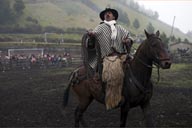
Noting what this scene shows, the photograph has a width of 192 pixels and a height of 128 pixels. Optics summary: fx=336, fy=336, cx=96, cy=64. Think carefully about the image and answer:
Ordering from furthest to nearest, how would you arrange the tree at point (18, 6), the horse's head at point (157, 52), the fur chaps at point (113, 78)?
1. the tree at point (18, 6)
2. the fur chaps at point (113, 78)
3. the horse's head at point (157, 52)

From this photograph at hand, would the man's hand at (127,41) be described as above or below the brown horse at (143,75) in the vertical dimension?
above

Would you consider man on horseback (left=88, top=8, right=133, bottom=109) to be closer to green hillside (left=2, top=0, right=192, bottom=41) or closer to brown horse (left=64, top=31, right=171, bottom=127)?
brown horse (left=64, top=31, right=171, bottom=127)

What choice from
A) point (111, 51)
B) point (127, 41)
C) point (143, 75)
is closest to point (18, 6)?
point (111, 51)

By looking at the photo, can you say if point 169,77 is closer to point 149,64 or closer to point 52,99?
point 52,99

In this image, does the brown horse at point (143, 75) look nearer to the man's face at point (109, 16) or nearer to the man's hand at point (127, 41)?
the man's hand at point (127, 41)

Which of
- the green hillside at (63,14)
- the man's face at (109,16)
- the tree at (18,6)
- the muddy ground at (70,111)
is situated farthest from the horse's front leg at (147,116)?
the tree at (18,6)

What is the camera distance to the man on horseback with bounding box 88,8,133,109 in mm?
7211

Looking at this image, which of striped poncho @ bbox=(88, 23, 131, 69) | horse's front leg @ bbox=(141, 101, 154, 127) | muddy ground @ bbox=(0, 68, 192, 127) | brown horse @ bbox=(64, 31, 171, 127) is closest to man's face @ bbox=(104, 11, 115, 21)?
striped poncho @ bbox=(88, 23, 131, 69)

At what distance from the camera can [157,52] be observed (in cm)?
679

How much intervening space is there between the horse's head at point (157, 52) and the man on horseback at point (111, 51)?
0.58 m

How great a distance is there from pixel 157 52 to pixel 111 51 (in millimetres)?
1241

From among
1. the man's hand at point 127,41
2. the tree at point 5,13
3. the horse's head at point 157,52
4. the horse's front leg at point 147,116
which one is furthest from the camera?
the tree at point 5,13

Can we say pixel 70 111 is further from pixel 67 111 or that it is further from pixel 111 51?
pixel 111 51

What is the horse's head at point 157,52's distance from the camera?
260 inches
